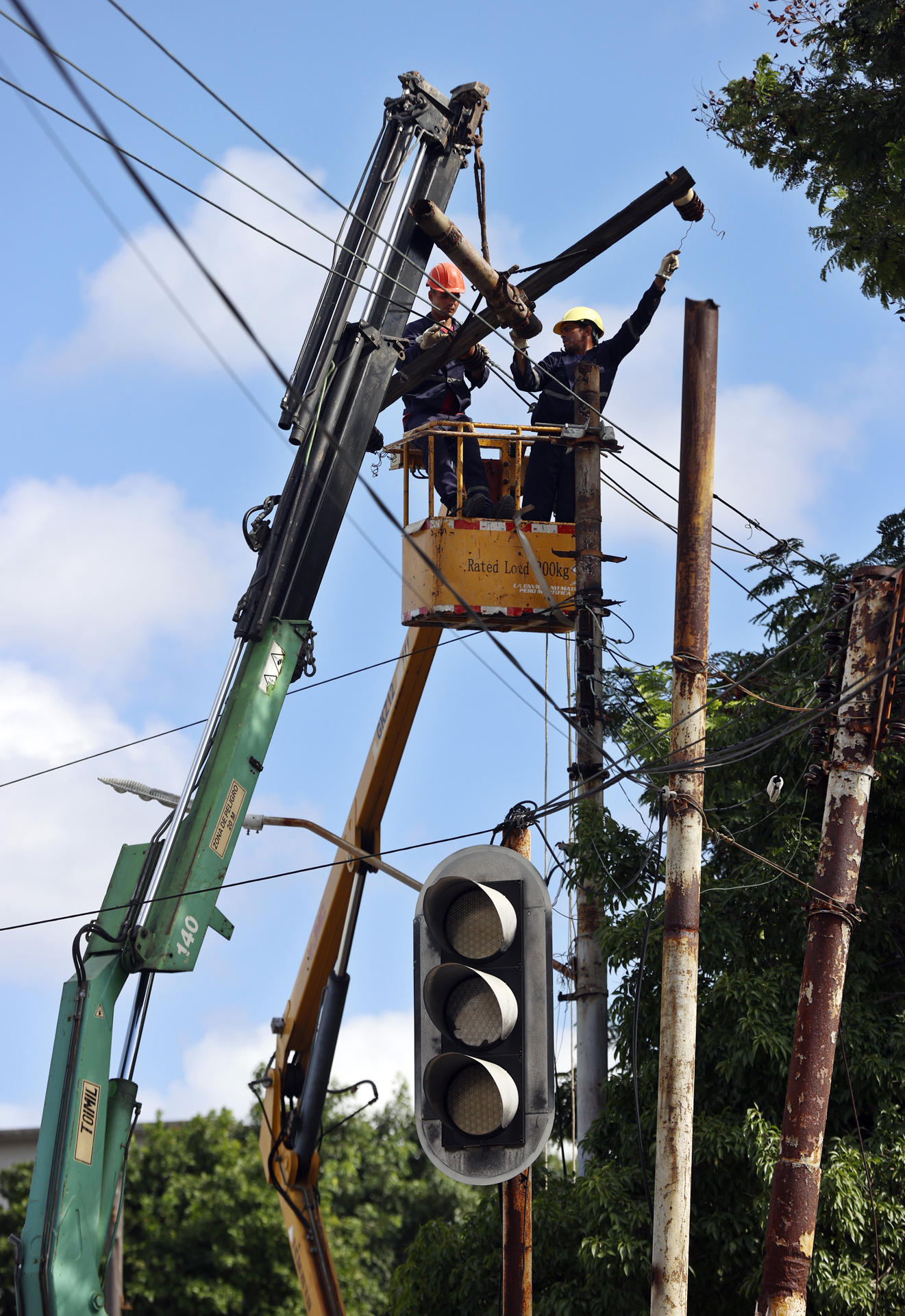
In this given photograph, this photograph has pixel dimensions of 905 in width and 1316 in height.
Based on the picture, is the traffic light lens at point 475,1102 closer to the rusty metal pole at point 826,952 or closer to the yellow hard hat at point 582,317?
the rusty metal pole at point 826,952

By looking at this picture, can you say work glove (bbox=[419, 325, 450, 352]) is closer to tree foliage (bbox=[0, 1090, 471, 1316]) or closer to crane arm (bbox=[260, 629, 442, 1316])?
crane arm (bbox=[260, 629, 442, 1316])

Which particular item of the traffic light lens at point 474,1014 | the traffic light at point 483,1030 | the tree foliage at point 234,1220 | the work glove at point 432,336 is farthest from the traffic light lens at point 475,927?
the tree foliage at point 234,1220

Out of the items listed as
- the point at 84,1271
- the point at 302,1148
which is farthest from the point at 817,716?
the point at 302,1148

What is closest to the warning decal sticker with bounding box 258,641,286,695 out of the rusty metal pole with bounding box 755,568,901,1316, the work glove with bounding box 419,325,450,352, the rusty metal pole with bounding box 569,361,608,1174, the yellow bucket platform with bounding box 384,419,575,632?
the yellow bucket platform with bounding box 384,419,575,632

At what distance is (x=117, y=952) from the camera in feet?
30.1

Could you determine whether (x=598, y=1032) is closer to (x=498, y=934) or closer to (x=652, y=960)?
(x=652, y=960)

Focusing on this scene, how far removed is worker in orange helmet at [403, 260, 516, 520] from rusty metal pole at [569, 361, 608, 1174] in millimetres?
763

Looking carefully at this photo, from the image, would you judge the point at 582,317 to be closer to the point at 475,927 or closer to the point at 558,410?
the point at 558,410

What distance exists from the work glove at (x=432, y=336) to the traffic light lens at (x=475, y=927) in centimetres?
714

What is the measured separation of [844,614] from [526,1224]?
4250 mm

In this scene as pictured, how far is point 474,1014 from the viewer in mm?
4723

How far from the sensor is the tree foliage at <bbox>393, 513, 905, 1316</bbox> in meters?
10.1

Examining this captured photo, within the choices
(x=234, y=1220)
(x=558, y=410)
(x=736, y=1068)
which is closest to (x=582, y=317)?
(x=558, y=410)

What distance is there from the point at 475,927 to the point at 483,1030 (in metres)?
0.36
